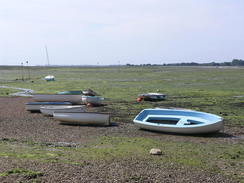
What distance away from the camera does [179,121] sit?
19.6 m

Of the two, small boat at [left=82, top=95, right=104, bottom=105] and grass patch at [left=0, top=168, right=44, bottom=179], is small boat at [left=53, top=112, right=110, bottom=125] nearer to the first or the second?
small boat at [left=82, top=95, right=104, bottom=105]

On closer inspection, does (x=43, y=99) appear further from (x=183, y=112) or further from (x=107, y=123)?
(x=183, y=112)

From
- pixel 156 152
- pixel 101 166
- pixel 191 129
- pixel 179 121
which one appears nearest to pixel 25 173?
pixel 101 166

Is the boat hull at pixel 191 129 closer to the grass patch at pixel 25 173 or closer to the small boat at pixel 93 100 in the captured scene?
the grass patch at pixel 25 173

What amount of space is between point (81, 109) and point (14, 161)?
12.4 metres

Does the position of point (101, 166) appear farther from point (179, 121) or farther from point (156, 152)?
point (179, 121)

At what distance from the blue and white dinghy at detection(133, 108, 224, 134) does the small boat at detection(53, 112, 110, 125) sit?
6.99 feet

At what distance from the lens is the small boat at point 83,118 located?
2097 cm

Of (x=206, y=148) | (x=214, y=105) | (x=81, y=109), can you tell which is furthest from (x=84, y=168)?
(x=214, y=105)

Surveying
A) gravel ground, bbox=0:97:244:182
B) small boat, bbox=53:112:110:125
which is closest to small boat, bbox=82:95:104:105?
small boat, bbox=53:112:110:125

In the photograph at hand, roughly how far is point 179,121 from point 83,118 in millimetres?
6083

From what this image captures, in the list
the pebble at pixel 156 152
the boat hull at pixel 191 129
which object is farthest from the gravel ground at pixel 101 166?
the pebble at pixel 156 152

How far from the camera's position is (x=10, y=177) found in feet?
32.6

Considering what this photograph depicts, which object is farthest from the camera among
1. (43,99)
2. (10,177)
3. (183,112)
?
(43,99)
